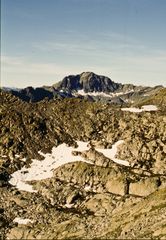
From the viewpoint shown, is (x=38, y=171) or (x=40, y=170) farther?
(x=40, y=170)

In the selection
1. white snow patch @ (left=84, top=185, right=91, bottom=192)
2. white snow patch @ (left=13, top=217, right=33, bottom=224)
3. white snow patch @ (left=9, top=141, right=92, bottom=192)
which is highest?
white snow patch @ (left=9, top=141, right=92, bottom=192)

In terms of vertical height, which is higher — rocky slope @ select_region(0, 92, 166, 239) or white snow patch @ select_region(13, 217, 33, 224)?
rocky slope @ select_region(0, 92, 166, 239)

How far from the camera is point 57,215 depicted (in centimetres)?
15300

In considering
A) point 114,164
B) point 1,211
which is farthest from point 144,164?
point 1,211

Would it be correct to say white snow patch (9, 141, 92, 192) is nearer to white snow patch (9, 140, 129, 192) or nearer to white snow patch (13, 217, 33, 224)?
white snow patch (9, 140, 129, 192)

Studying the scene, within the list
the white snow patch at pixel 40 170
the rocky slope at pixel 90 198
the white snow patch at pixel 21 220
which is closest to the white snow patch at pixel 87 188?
the rocky slope at pixel 90 198

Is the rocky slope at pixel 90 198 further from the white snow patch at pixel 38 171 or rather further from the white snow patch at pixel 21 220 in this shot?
the white snow patch at pixel 38 171

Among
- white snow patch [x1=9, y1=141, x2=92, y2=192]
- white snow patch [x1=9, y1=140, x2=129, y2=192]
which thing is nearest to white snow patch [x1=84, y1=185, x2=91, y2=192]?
white snow patch [x1=9, y1=140, x2=129, y2=192]

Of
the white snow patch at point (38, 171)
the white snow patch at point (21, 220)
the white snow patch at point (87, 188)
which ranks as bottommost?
the white snow patch at point (21, 220)

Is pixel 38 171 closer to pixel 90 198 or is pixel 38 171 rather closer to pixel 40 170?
pixel 40 170

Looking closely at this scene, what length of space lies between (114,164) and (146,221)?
83.0m

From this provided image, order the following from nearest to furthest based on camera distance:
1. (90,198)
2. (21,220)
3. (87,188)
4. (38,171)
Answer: (21,220), (90,198), (87,188), (38,171)

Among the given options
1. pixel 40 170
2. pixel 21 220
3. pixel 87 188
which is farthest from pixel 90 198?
pixel 40 170

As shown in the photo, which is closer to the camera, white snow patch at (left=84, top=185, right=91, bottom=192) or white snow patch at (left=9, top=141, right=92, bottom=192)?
white snow patch at (left=84, top=185, right=91, bottom=192)
